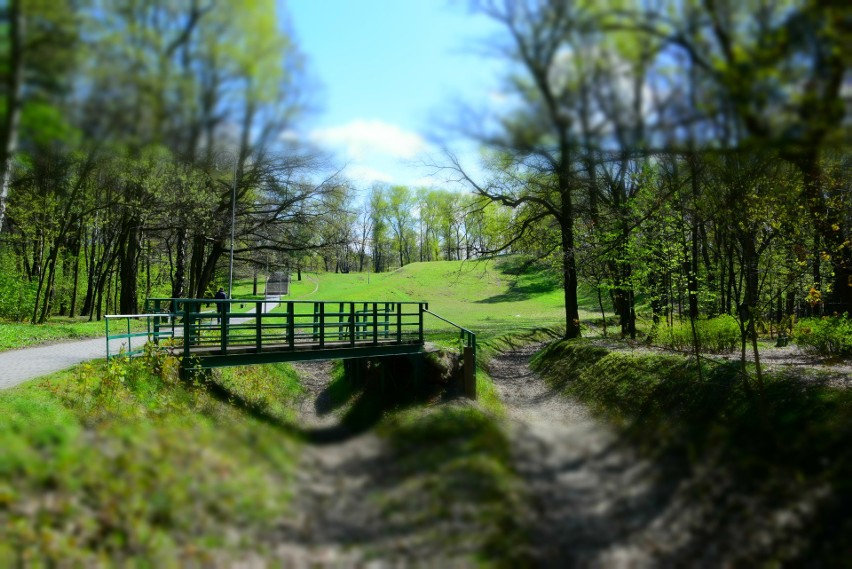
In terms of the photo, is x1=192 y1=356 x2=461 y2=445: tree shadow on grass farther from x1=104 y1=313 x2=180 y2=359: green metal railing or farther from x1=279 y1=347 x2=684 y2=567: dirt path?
x1=279 y1=347 x2=684 y2=567: dirt path

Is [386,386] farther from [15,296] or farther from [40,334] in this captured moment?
[15,296]

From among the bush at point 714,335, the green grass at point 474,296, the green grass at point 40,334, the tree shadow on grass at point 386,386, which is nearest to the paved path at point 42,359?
the green grass at point 40,334

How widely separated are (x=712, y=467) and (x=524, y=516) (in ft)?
1.88

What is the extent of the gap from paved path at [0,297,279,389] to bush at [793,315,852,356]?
10804 millimetres

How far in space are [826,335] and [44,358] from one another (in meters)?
16.3

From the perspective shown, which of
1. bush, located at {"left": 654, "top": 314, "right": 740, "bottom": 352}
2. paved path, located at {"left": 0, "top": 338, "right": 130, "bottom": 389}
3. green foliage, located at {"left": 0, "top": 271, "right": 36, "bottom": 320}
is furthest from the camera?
green foliage, located at {"left": 0, "top": 271, "right": 36, "bottom": 320}

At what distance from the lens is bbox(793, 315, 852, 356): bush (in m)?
8.77

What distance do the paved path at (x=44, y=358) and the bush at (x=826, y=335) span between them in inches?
425

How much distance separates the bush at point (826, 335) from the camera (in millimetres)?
8766

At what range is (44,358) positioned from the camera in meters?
11.1

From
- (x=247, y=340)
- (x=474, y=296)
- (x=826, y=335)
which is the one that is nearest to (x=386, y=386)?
(x=247, y=340)

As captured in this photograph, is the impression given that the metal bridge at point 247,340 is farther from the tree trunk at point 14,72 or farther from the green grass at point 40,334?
the tree trunk at point 14,72

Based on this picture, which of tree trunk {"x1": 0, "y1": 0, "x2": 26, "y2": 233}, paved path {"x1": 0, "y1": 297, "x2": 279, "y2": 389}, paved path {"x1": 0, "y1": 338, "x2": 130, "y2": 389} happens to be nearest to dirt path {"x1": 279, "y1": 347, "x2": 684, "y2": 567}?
tree trunk {"x1": 0, "y1": 0, "x2": 26, "y2": 233}

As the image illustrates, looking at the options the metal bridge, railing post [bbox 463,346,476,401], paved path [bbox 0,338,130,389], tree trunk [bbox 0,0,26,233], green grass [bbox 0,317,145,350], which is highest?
tree trunk [bbox 0,0,26,233]
